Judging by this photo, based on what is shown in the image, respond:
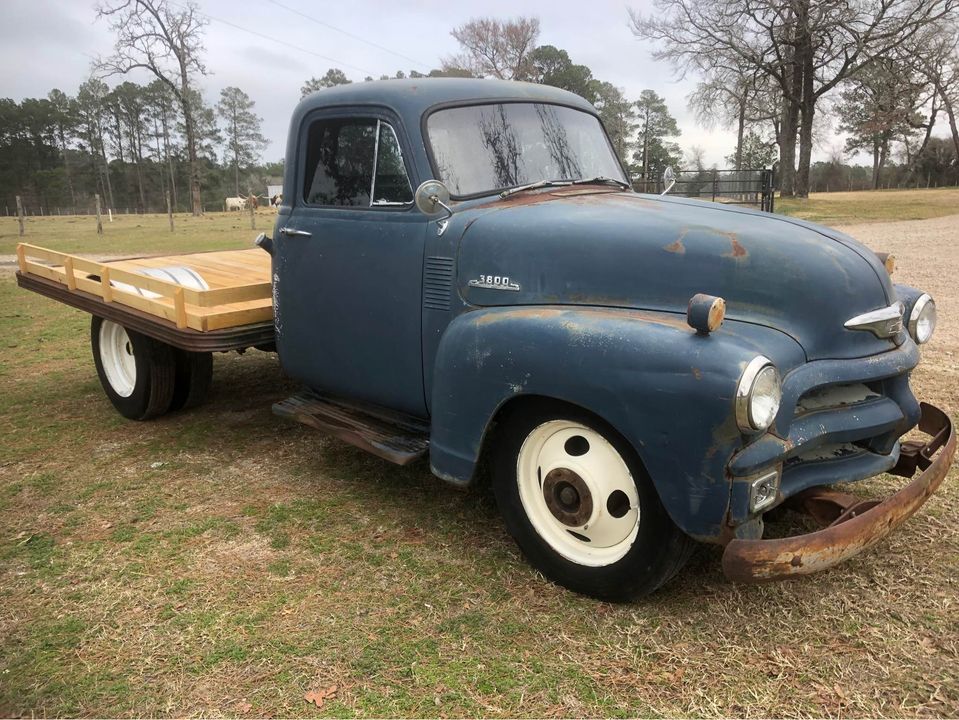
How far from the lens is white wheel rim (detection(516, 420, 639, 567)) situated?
2.68 meters

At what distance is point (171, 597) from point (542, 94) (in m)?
2.97

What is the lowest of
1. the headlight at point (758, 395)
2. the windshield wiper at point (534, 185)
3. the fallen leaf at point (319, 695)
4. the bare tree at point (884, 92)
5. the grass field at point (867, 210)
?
the fallen leaf at point (319, 695)

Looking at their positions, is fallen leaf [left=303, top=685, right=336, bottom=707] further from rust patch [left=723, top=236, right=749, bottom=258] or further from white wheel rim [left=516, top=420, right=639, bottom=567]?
rust patch [left=723, top=236, right=749, bottom=258]

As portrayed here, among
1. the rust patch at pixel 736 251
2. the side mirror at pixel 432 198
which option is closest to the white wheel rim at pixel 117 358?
the side mirror at pixel 432 198

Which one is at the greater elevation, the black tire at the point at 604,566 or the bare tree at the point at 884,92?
the bare tree at the point at 884,92

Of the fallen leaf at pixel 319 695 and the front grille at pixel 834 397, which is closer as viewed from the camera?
the fallen leaf at pixel 319 695

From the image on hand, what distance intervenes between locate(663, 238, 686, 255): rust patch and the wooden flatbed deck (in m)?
2.58

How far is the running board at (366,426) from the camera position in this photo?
3.37m

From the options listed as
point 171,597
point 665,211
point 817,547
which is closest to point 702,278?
point 665,211

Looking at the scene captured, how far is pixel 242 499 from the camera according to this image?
381 centimetres

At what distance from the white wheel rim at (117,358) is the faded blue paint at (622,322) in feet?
7.75

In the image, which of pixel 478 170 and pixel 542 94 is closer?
pixel 478 170

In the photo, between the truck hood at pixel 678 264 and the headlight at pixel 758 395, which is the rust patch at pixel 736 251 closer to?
the truck hood at pixel 678 264

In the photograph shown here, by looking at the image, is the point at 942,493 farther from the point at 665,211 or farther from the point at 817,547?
the point at 665,211
